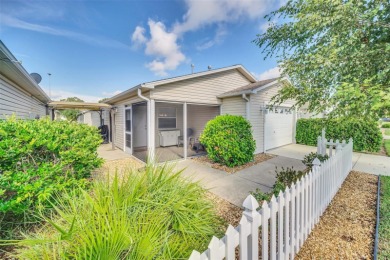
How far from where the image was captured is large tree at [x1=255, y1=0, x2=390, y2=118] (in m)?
2.10

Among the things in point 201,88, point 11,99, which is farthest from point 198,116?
point 11,99

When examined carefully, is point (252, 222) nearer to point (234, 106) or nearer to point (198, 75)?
point (198, 75)

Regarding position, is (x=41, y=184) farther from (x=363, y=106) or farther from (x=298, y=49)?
(x=298, y=49)

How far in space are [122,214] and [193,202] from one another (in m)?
0.85

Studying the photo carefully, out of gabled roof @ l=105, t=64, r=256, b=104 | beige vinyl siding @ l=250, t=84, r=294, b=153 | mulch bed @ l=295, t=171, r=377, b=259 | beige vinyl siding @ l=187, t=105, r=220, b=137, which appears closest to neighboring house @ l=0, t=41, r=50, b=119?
gabled roof @ l=105, t=64, r=256, b=104

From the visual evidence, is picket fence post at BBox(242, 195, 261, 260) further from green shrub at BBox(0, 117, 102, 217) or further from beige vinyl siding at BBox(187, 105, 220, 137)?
beige vinyl siding at BBox(187, 105, 220, 137)

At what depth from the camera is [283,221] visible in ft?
8.18

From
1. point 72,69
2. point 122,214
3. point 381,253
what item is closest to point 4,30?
point 72,69

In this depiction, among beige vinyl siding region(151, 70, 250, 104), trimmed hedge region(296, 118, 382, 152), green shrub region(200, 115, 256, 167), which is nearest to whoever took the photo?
green shrub region(200, 115, 256, 167)

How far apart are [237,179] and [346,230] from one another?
2.69m

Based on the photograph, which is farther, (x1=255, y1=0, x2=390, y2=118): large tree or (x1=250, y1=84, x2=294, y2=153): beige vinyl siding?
(x1=250, y1=84, x2=294, y2=153): beige vinyl siding

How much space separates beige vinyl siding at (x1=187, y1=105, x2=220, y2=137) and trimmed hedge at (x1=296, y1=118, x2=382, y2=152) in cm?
597

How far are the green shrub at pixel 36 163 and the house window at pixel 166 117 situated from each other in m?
8.13

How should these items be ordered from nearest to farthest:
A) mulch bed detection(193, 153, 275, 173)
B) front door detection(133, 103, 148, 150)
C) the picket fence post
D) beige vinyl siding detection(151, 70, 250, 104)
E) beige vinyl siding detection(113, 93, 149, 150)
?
the picket fence post < mulch bed detection(193, 153, 275, 173) < beige vinyl siding detection(151, 70, 250, 104) < beige vinyl siding detection(113, 93, 149, 150) < front door detection(133, 103, 148, 150)
